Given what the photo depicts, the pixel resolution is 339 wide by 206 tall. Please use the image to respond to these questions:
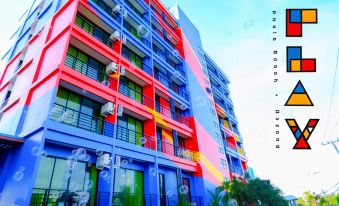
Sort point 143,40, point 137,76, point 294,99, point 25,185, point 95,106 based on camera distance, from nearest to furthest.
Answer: point 25,185
point 294,99
point 95,106
point 137,76
point 143,40

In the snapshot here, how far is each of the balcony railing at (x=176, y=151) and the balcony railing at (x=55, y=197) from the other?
19.9 feet

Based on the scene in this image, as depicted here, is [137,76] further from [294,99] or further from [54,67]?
[294,99]

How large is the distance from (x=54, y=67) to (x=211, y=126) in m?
14.3

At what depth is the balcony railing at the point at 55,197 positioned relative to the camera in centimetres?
762

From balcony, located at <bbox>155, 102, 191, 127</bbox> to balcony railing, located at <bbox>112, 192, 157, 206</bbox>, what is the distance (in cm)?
608

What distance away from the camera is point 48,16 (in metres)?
14.2

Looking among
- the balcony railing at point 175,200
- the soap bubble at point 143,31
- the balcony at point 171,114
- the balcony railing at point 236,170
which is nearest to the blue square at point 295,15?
the balcony railing at point 175,200

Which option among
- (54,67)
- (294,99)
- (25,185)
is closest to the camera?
(25,185)

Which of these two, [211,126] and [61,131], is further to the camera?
[211,126]

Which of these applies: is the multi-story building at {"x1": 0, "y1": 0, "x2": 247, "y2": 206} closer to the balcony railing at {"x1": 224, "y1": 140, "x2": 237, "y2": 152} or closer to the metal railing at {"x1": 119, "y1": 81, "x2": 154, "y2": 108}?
the metal railing at {"x1": 119, "y1": 81, "x2": 154, "y2": 108}

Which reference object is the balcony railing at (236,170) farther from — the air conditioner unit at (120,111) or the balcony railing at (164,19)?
the air conditioner unit at (120,111)

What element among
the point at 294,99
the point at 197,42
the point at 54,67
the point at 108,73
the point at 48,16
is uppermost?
the point at 197,42

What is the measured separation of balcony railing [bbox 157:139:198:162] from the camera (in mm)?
14133

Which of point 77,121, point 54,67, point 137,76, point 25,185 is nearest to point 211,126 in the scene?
point 137,76
